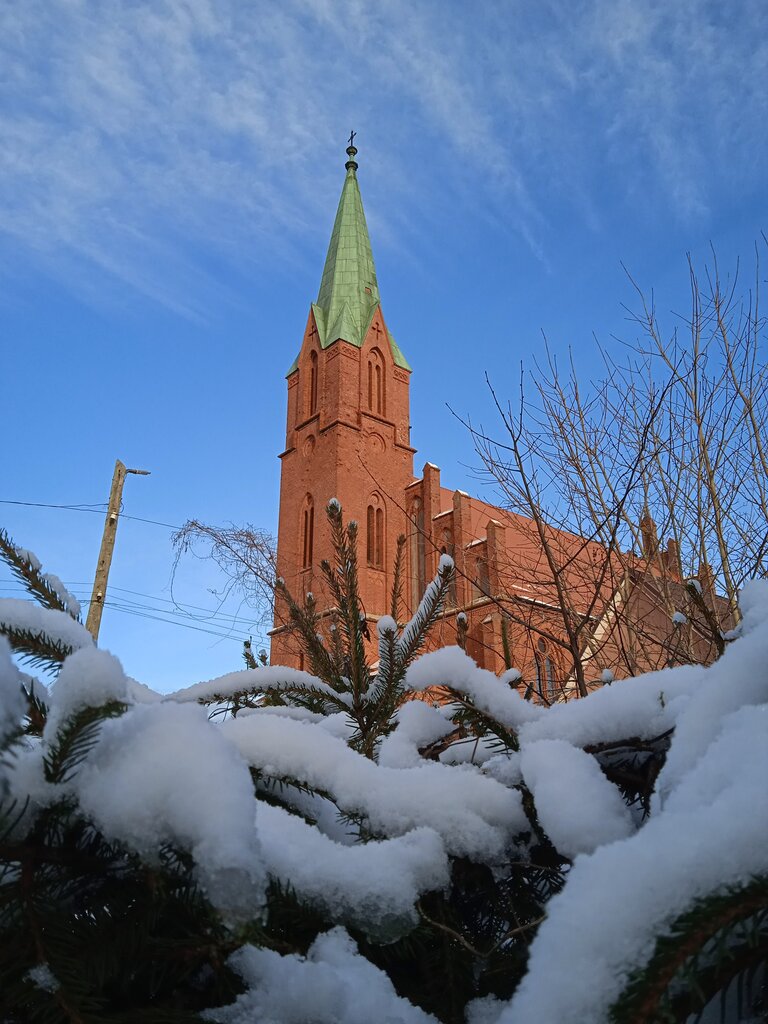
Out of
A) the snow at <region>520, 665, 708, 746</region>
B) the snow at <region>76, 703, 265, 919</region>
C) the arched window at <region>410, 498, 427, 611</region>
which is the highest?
the arched window at <region>410, 498, 427, 611</region>

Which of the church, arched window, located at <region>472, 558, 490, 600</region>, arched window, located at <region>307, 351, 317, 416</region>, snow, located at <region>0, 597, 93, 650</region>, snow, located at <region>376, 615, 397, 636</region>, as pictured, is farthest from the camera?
arched window, located at <region>307, 351, 317, 416</region>

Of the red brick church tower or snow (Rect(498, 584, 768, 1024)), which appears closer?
snow (Rect(498, 584, 768, 1024))

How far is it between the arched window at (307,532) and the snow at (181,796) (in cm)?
2338

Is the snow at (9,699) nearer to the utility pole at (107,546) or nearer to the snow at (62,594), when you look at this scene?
the snow at (62,594)

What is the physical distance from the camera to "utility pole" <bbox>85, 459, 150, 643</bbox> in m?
11.2

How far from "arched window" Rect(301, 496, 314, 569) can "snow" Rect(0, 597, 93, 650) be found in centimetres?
2303

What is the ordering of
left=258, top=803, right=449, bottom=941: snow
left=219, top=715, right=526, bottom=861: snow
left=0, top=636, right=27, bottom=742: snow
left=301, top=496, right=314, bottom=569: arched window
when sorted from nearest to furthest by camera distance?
left=0, top=636, right=27, bottom=742: snow, left=258, top=803, right=449, bottom=941: snow, left=219, top=715, right=526, bottom=861: snow, left=301, top=496, right=314, bottom=569: arched window

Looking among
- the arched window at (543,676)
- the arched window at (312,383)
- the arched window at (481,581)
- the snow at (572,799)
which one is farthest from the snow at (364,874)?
the arched window at (312,383)

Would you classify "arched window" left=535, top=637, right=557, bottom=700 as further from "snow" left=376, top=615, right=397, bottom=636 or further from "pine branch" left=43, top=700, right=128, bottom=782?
"pine branch" left=43, top=700, right=128, bottom=782

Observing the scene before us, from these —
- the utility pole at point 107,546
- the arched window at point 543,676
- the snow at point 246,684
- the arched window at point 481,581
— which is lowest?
the snow at point 246,684

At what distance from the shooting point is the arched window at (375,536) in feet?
78.1

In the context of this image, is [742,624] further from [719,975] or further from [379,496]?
[379,496]

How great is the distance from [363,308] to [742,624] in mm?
28385

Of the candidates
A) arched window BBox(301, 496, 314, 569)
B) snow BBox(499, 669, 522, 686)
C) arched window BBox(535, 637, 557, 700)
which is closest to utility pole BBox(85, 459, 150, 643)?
arched window BBox(535, 637, 557, 700)
